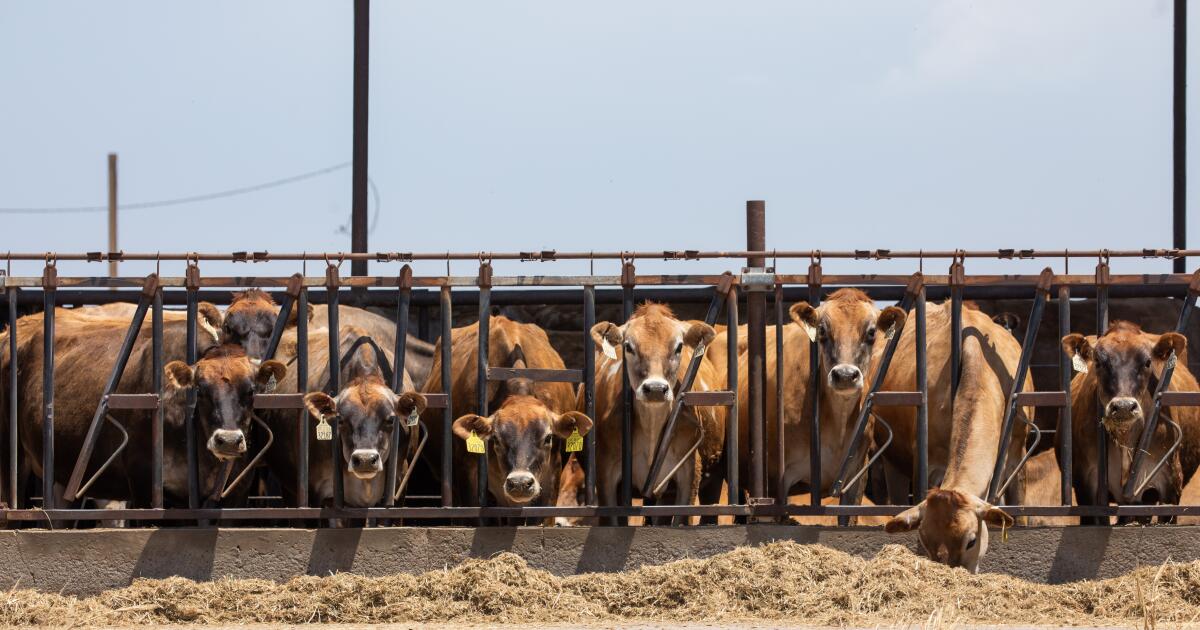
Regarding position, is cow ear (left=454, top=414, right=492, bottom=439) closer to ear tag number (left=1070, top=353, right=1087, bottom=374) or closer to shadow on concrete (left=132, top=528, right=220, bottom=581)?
shadow on concrete (left=132, top=528, right=220, bottom=581)

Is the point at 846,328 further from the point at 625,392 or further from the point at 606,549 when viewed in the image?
the point at 606,549

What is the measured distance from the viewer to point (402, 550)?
11359mm

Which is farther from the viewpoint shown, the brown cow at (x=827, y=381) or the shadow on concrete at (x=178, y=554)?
the brown cow at (x=827, y=381)

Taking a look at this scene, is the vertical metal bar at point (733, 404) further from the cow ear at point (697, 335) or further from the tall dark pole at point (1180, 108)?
the tall dark pole at point (1180, 108)

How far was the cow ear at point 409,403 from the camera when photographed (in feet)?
38.3


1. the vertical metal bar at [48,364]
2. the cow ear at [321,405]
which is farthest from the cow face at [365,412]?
the vertical metal bar at [48,364]

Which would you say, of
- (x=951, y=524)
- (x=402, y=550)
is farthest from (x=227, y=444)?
(x=951, y=524)

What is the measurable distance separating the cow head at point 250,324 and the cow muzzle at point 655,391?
3.10 metres

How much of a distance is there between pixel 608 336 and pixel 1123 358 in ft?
11.9

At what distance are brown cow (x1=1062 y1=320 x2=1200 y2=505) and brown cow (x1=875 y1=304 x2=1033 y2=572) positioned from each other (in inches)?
20.1

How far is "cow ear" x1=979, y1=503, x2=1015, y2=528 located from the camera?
11.0 m

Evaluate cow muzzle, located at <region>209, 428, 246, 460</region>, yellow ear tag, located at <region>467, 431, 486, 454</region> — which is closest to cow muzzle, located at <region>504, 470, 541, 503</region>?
yellow ear tag, located at <region>467, 431, 486, 454</region>

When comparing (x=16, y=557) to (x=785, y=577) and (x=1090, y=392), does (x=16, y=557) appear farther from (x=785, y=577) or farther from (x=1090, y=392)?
(x=1090, y=392)

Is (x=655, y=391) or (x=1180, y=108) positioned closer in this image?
Answer: (x=655, y=391)
